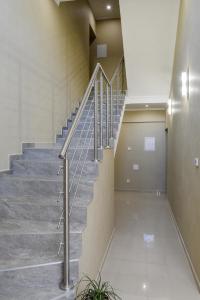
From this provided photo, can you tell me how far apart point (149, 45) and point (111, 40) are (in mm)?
3434

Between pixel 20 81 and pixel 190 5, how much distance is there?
8.18 feet

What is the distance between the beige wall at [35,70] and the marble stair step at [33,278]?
144 cm

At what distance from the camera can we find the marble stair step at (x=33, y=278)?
188 cm

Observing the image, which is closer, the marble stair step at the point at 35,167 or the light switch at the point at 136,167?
the marble stair step at the point at 35,167

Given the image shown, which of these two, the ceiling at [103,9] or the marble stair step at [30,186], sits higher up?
the ceiling at [103,9]

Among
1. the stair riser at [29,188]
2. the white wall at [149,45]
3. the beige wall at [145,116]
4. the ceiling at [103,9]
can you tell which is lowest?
the stair riser at [29,188]

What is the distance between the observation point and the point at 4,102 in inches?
115

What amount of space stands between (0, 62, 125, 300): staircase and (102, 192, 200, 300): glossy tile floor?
0.85 m

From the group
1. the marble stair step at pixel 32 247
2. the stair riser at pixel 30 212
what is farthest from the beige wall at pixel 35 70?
the marble stair step at pixel 32 247

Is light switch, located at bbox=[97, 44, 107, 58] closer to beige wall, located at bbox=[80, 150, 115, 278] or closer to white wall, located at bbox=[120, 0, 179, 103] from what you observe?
white wall, located at bbox=[120, 0, 179, 103]

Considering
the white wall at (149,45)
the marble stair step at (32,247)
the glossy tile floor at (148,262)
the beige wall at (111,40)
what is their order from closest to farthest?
the marble stair step at (32,247), the glossy tile floor at (148,262), the white wall at (149,45), the beige wall at (111,40)

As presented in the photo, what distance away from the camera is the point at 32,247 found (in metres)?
2.16

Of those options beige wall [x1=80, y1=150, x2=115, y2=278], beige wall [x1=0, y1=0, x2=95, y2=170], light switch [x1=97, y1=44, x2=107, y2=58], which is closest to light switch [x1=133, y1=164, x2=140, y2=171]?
beige wall [x1=0, y1=0, x2=95, y2=170]

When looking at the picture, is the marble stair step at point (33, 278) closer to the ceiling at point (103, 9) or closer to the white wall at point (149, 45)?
the white wall at point (149, 45)
